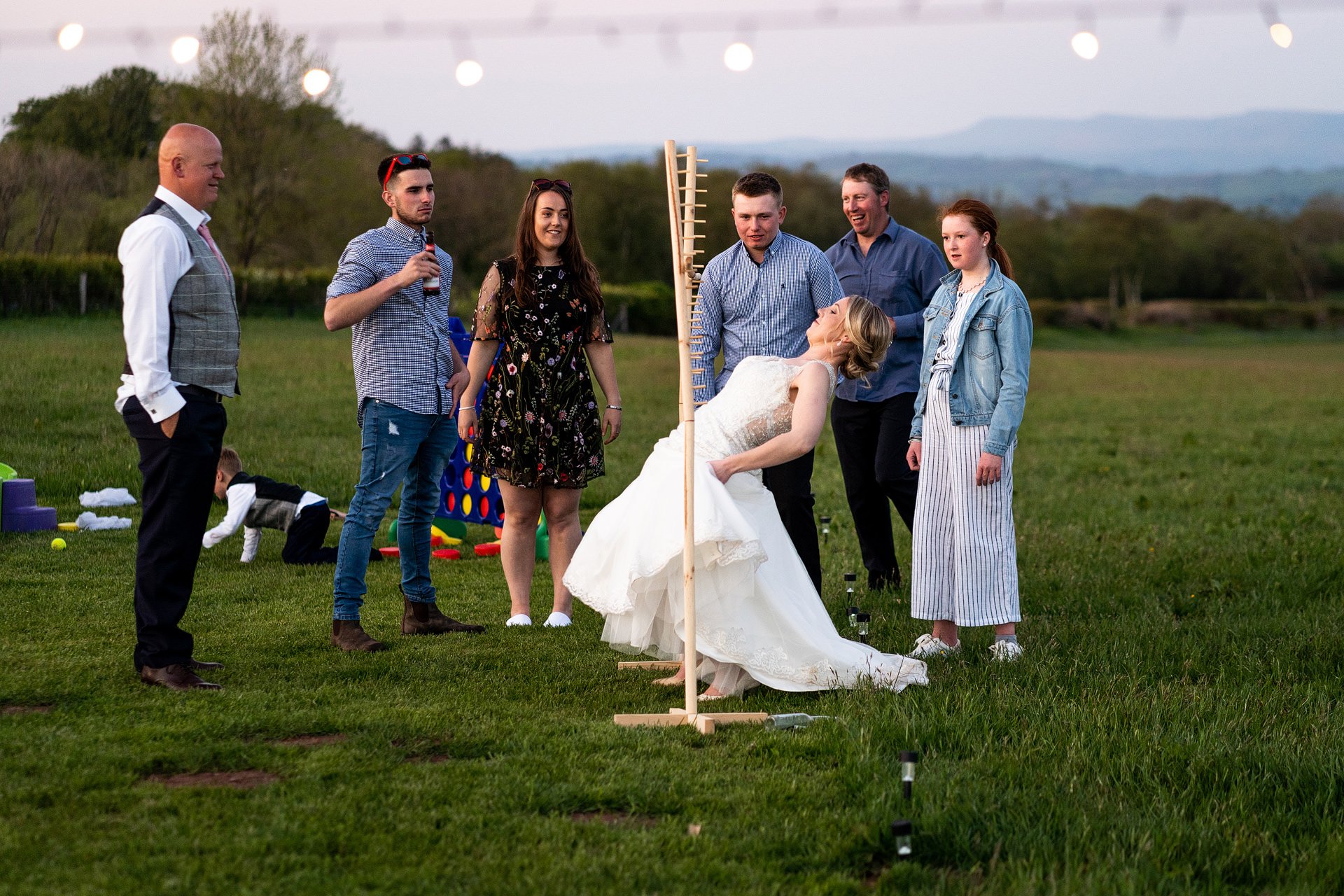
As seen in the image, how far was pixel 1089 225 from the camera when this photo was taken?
82938 mm

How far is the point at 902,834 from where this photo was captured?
3.50 m

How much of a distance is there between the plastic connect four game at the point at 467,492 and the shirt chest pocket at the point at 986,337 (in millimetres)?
3628

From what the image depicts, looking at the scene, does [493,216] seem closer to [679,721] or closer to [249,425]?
[249,425]

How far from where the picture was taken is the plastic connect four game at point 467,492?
8.56 metres

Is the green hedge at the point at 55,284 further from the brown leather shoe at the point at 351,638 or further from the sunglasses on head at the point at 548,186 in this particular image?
the brown leather shoe at the point at 351,638

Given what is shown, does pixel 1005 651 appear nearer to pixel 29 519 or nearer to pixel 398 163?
pixel 398 163

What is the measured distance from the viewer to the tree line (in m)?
18.4

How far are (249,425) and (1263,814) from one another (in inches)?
489

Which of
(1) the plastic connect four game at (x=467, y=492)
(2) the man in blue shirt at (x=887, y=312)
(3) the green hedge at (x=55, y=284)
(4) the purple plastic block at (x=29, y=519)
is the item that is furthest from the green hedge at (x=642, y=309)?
(2) the man in blue shirt at (x=887, y=312)

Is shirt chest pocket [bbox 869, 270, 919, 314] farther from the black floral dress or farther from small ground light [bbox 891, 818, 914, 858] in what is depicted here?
small ground light [bbox 891, 818, 914, 858]

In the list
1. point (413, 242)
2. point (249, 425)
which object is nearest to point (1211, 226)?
point (249, 425)

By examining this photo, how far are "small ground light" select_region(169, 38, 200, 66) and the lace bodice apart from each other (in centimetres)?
435

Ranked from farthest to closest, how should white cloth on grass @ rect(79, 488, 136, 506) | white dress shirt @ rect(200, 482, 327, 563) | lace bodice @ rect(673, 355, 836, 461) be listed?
1. white cloth on grass @ rect(79, 488, 136, 506)
2. white dress shirt @ rect(200, 482, 327, 563)
3. lace bodice @ rect(673, 355, 836, 461)

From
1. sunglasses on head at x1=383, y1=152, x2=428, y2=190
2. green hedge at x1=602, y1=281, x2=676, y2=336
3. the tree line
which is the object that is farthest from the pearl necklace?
green hedge at x1=602, y1=281, x2=676, y2=336
